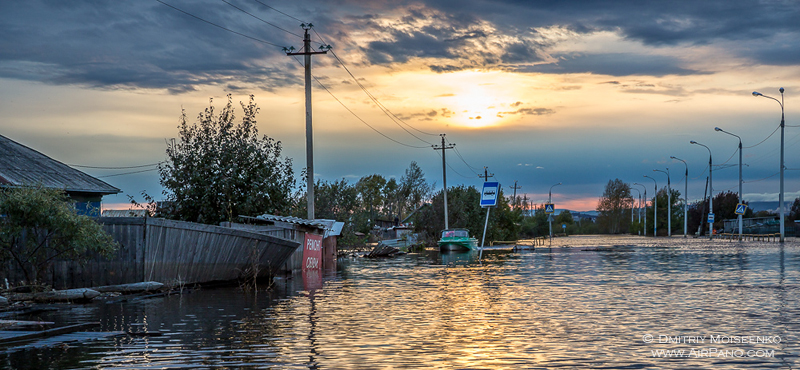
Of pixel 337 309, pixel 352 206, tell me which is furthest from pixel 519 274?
pixel 352 206

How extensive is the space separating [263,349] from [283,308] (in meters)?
5.46

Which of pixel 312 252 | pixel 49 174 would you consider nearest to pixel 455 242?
pixel 312 252

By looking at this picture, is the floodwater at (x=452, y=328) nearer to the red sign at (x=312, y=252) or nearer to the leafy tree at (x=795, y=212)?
the red sign at (x=312, y=252)

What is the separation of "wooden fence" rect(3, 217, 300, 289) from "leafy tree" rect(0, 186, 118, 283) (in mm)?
654

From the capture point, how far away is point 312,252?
30.5 meters

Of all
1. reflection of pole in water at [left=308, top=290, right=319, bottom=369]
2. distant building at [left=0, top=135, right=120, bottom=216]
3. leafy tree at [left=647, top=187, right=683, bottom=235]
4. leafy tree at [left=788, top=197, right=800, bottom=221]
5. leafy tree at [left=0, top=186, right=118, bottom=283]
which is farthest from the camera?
leafy tree at [left=647, top=187, right=683, bottom=235]

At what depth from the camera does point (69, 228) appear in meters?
17.0

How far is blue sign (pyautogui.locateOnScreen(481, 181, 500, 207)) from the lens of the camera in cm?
3200

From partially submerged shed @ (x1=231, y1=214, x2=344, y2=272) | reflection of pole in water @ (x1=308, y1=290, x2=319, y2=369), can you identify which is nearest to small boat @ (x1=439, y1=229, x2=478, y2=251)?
partially submerged shed @ (x1=231, y1=214, x2=344, y2=272)

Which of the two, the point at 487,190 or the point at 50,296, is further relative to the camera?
the point at 487,190

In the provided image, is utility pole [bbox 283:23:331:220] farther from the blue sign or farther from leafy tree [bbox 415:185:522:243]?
leafy tree [bbox 415:185:522:243]

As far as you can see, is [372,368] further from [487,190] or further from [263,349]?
[487,190]

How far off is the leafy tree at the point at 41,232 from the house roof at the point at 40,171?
9525mm

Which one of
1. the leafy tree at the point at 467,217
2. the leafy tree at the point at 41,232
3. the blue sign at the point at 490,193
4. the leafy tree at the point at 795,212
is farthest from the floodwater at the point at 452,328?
the leafy tree at the point at 795,212
